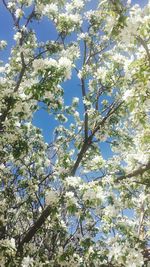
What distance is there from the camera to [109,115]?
35.8 feet

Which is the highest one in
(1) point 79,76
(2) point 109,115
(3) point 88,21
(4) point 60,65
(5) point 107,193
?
(3) point 88,21

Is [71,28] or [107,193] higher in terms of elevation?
[71,28]

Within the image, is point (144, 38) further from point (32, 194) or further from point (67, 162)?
point (32, 194)

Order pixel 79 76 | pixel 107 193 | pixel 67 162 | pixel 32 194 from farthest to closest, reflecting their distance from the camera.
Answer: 1. pixel 79 76
2. pixel 32 194
3. pixel 67 162
4. pixel 107 193

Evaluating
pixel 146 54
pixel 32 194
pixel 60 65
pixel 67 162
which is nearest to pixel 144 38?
pixel 146 54

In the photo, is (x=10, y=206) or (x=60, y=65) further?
(x=10, y=206)

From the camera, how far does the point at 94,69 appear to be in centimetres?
1211

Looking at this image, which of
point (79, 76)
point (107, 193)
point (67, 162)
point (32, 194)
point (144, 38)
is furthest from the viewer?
point (79, 76)

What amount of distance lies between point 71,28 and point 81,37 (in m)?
0.72

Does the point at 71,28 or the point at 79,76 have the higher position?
the point at 71,28

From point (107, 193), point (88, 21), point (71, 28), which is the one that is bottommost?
point (107, 193)

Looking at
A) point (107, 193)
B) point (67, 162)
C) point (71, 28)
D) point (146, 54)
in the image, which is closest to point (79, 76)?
point (71, 28)

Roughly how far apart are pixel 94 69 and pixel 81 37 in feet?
4.03

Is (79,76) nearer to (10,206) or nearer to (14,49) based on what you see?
(14,49)
